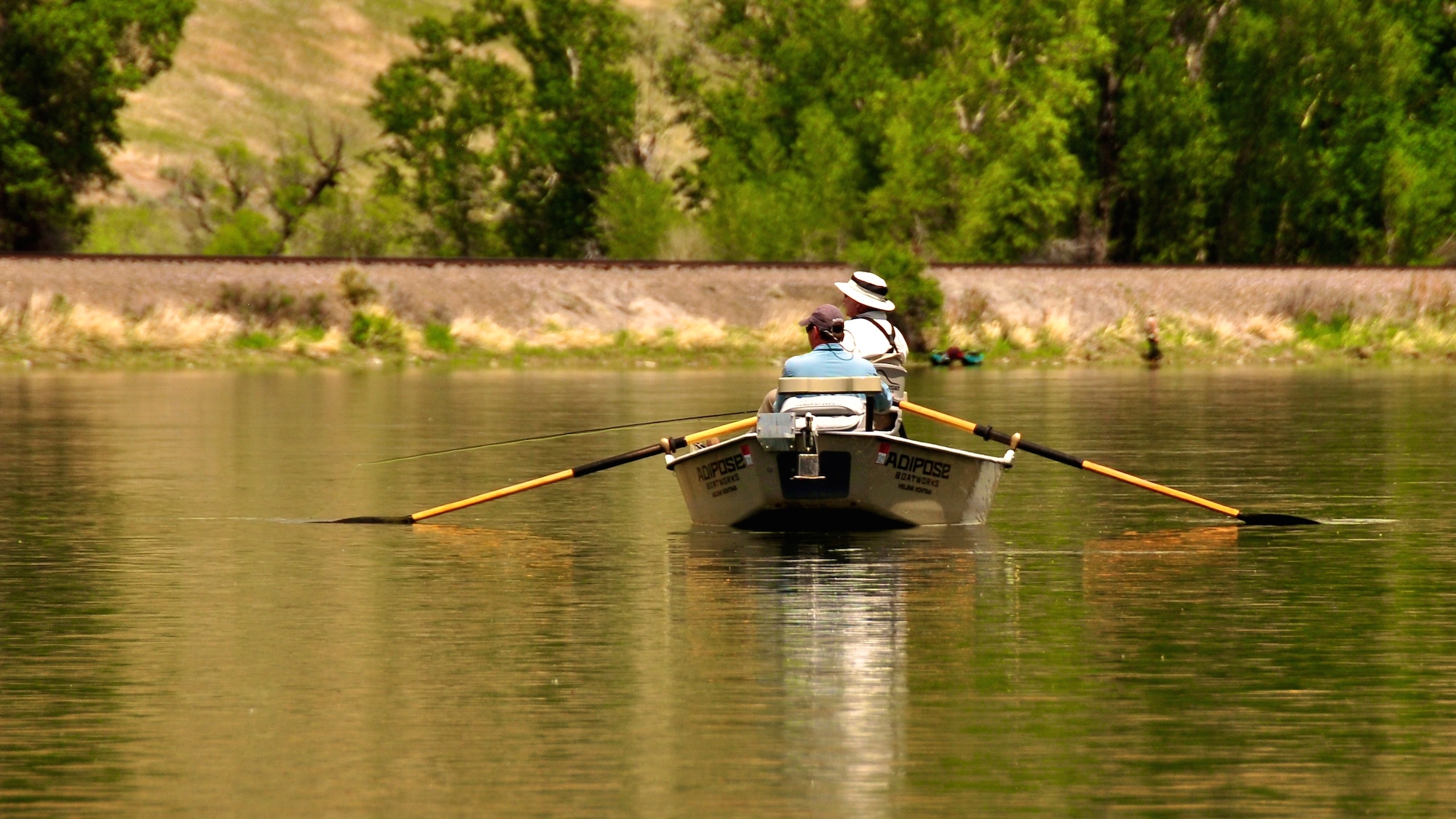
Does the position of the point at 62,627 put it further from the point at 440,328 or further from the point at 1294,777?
the point at 440,328

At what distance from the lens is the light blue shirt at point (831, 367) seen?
19.7m

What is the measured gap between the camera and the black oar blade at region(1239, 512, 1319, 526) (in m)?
20.6

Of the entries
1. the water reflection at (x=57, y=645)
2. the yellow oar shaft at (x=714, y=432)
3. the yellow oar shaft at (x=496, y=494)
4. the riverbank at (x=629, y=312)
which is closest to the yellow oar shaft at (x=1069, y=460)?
the yellow oar shaft at (x=714, y=432)

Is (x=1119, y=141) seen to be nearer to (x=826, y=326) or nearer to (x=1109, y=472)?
(x=1109, y=472)

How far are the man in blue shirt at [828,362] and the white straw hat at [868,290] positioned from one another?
34.3 inches

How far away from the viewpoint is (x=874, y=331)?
20.9m

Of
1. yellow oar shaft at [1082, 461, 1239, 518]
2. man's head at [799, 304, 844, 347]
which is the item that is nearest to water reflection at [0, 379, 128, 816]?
man's head at [799, 304, 844, 347]

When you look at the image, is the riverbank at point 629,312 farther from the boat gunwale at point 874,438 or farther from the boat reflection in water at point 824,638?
the boat reflection in water at point 824,638

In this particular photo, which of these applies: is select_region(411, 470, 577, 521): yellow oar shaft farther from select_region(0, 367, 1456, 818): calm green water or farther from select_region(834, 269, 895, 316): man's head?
select_region(834, 269, 895, 316): man's head

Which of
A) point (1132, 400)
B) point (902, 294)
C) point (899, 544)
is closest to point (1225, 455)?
point (899, 544)

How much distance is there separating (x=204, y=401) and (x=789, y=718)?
35.1 m

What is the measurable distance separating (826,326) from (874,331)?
1.22m

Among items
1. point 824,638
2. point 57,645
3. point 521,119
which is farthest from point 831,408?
point 521,119

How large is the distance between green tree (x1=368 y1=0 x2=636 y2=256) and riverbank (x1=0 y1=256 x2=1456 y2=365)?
1904 cm
